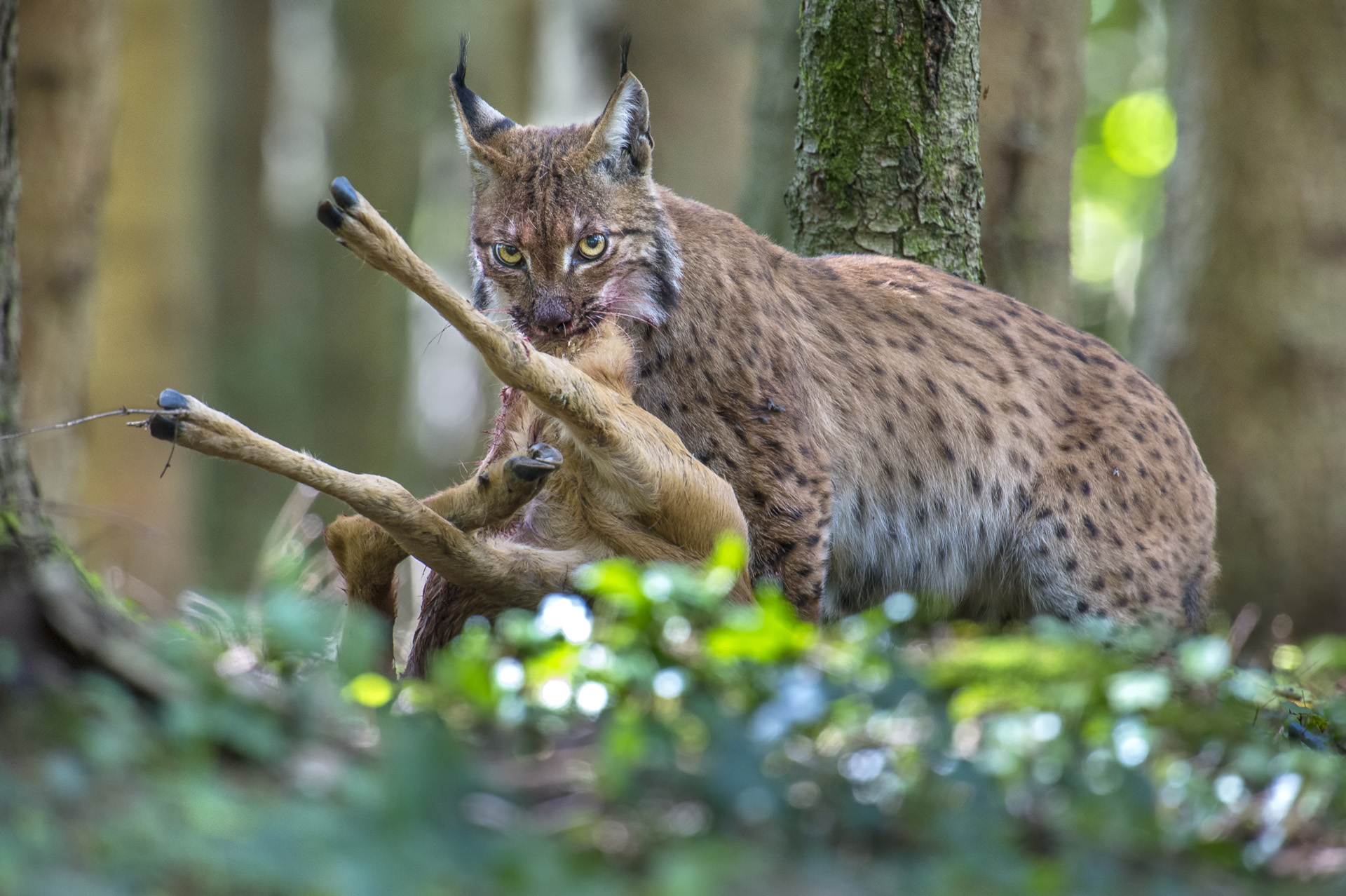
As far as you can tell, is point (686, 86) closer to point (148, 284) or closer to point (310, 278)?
point (148, 284)

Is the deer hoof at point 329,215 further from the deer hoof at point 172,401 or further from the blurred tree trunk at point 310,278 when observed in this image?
the blurred tree trunk at point 310,278

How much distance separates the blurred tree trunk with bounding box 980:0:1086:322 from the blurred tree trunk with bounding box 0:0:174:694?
15.9ft

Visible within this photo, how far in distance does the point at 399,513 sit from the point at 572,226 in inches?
64.4

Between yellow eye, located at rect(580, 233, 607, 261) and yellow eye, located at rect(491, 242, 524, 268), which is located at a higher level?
yellow eye, located at rect(580, 233, 607, 261)

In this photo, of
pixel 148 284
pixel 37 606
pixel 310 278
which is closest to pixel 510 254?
pixel 37 606

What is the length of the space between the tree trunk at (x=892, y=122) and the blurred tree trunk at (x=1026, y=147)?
37.3 inches

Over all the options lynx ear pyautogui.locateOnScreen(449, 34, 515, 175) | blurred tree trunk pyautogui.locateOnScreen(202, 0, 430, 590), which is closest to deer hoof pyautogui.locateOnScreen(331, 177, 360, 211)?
lynx ear pyautogui.locateOnScreen(449, 34, 515, 175)

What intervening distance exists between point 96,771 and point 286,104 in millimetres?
17709

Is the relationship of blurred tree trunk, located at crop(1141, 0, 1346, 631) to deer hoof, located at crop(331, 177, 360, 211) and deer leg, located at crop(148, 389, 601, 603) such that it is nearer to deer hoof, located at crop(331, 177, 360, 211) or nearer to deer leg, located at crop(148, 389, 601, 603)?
deer leg, located at crop(148, 389, 601, 603)

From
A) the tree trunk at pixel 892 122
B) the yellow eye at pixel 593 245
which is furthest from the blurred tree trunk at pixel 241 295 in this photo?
the yellow eye at pixel 593 245

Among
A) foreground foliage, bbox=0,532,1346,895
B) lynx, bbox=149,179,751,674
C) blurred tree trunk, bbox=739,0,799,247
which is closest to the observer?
foreground foliage, bbox=0,532,1346,895

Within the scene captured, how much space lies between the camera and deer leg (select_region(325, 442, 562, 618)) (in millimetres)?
3814

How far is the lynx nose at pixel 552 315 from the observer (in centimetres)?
471

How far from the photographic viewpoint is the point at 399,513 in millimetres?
3617
